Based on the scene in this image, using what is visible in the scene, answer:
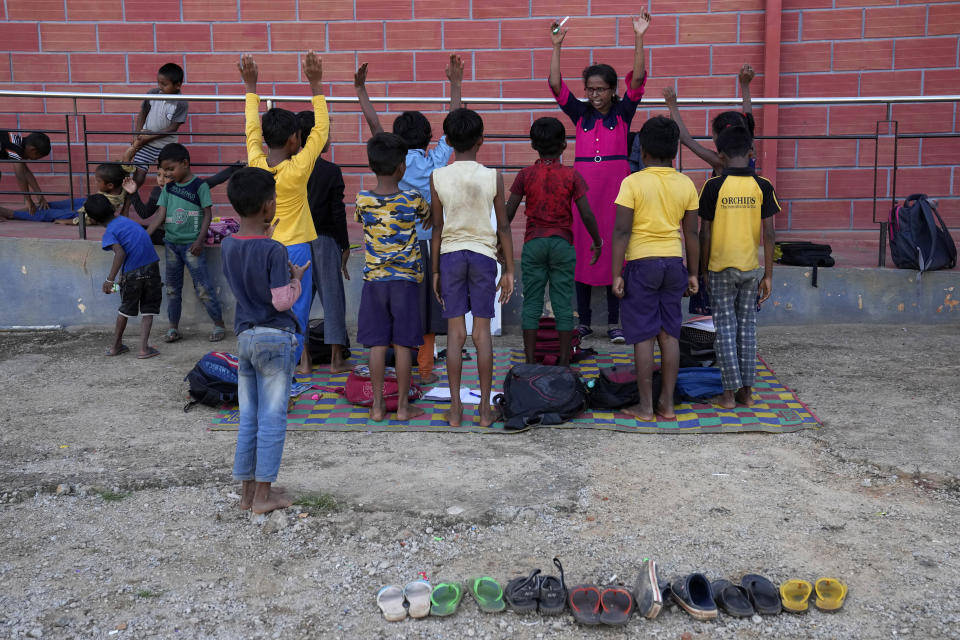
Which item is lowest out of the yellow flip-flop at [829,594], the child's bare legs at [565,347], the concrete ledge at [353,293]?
the yellow flip-flop at [829,594]

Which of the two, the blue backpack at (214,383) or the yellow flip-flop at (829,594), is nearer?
the yellow flip-flop at (829,594)

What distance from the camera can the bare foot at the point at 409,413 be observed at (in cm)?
506

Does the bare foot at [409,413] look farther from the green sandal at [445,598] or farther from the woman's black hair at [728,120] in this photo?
the woman's black hair at [728,120]

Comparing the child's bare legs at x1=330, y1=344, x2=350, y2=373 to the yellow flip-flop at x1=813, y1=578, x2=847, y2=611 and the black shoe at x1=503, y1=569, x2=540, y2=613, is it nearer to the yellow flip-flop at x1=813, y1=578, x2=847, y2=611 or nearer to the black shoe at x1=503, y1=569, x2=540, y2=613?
the black shoe at x1=503, y1=569, x2=540, y2=613

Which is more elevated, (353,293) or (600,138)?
(600,138)

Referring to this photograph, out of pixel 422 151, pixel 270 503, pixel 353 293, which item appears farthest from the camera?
pixel 353 293

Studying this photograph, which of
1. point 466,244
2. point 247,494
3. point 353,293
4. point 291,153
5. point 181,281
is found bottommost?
point 247,494

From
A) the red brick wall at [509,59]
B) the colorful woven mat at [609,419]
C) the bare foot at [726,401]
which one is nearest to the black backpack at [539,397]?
the colorful woven mat at [609,419]

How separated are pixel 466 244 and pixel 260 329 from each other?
4.59ft

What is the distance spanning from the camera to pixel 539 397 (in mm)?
5027

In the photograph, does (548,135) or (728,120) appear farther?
(728,120)

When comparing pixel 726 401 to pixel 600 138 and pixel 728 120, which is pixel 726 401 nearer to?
pixel 728 120

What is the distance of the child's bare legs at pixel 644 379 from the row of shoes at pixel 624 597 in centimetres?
189

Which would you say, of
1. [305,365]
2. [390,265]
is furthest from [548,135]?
[305,365]
